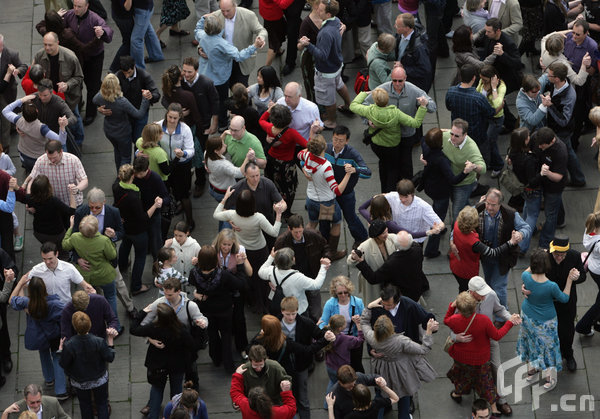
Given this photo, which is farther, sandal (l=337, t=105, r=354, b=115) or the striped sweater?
sandal (l=337, t=105, r=354, b=115)

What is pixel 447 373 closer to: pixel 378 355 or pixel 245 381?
pixel 378 355

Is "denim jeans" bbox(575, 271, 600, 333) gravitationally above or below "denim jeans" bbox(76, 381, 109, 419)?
above

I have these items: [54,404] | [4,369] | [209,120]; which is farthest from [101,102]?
[54,404]

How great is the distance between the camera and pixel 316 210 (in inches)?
563

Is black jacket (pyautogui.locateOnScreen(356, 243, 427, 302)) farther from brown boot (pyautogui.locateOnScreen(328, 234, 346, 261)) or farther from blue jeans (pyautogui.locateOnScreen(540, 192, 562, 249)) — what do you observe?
blue jeans (pyautogui.locateOnScreen(540, 192, 562, 249))

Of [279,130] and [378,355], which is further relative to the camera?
[279,130]

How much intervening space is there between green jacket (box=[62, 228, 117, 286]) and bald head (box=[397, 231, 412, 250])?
3151 mm

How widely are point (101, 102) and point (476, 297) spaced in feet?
18.0

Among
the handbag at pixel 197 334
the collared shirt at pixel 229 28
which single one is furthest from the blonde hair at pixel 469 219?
the collared shirt at pixel 229 28

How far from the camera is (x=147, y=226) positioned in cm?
1403

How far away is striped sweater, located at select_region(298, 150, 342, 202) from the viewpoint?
13867 millimetres

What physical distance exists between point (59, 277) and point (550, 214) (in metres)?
5.82

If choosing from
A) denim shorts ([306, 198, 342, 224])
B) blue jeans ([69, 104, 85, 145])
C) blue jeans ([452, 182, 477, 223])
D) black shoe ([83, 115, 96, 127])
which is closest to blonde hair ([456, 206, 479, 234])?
blue jeans ([452, 182, 477, 223])

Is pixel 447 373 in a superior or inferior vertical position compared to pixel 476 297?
inferior
